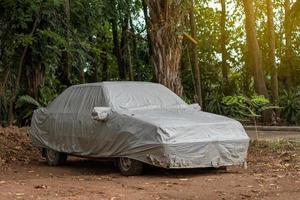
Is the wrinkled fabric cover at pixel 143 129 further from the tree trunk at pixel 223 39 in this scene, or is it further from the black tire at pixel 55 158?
the tree trunk at pixel 223 39

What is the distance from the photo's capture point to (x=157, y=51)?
14.0 m

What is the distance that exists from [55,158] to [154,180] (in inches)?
138

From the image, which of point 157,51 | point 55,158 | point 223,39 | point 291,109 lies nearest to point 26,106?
point 157,51

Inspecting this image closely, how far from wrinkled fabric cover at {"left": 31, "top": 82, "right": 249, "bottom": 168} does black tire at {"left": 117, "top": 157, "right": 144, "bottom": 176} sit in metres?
0.15

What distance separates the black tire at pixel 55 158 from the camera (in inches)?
469

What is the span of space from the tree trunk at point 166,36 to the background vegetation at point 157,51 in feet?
0.08

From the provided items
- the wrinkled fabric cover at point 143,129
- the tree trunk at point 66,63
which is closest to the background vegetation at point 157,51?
the tree trunk at point 66,63

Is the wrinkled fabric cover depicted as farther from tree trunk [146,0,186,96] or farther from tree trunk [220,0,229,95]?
tree trunk [220,0,229,95]

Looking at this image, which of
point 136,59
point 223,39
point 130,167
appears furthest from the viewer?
point 223,39

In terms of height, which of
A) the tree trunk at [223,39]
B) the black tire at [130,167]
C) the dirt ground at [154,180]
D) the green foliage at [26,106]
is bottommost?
the dirt ground at [154,180]

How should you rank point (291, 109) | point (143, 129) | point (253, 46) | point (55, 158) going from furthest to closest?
point (291, 109) → point (253, 46) → point (55, 158) → point (143, 129)

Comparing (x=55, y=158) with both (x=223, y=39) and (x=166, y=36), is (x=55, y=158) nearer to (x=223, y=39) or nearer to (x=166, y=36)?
(x=166, y=36)

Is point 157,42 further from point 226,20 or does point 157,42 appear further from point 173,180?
point 226,20

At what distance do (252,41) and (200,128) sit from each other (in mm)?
12731
